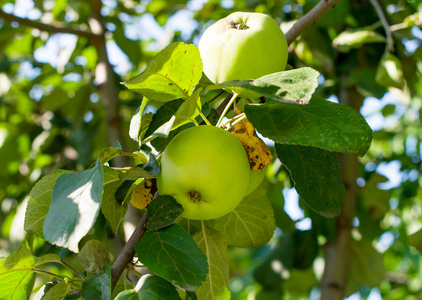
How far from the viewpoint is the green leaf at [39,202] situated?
76 centimetres

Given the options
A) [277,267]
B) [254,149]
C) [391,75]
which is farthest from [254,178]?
[277,267]

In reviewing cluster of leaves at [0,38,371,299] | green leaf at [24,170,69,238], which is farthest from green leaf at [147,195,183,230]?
green leaf at [24,170,69,238]

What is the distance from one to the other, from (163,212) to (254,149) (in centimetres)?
18

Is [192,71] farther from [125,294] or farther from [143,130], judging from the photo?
[125,294]

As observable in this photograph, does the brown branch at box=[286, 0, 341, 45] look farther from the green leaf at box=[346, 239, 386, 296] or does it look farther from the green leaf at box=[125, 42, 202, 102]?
the green leaf at box=[346, 239, 386, 296]

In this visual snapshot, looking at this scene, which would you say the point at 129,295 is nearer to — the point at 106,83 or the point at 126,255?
the point at 126,255

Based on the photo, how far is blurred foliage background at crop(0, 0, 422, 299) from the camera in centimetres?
149

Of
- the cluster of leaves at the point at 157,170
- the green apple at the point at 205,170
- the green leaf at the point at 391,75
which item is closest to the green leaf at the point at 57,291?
the cluster of leaves at the point at 157,170

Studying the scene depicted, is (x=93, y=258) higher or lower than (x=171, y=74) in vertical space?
lower

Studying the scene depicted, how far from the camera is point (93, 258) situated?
772mm

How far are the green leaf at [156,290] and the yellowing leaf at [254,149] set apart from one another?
0.24m

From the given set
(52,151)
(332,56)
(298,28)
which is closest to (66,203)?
(298,28)

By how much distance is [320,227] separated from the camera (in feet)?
4.90

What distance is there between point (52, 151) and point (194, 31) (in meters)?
0.91
